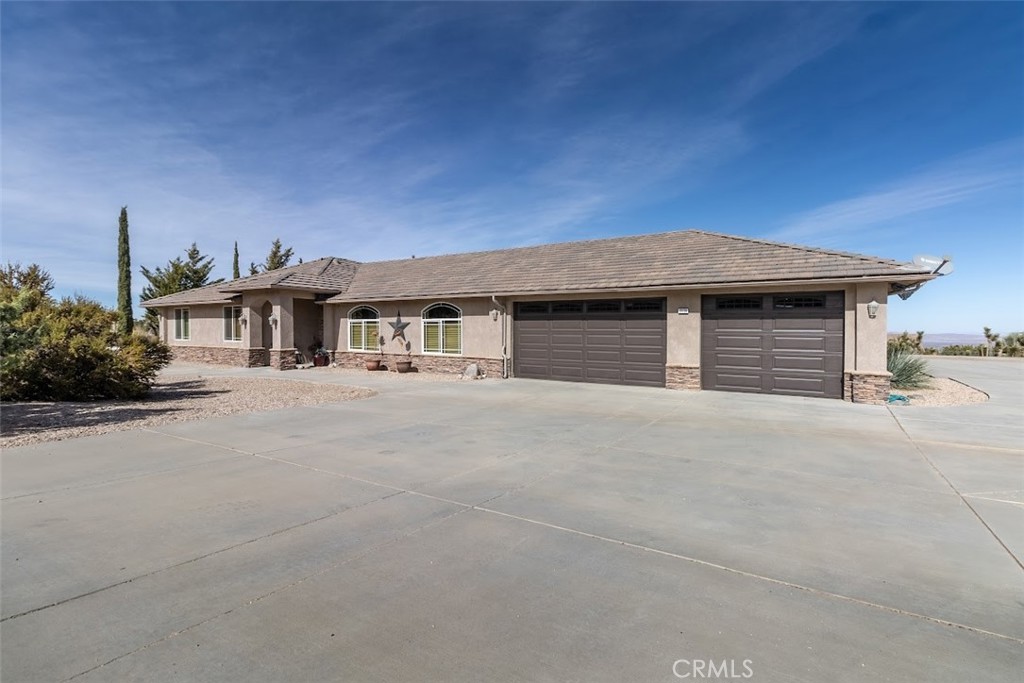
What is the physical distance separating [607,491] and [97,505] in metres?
5.22

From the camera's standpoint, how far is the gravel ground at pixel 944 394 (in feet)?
40.4

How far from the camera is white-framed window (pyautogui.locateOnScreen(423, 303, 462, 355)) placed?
19344 mm

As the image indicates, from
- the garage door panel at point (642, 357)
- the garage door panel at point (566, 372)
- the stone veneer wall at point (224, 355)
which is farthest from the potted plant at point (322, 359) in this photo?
the garage door panel at point (642, 357)

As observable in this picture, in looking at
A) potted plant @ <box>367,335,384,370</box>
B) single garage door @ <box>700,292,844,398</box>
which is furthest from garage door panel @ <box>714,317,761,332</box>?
potted plant @ <box>367,335,384,370</box>

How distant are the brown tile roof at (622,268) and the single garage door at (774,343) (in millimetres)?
791

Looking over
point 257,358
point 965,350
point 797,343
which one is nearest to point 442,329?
point 257,358

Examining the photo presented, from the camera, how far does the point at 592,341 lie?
16.3 m

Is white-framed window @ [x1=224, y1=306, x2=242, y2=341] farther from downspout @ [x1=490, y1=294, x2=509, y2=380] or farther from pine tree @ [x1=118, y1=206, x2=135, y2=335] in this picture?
downspout @ [x1=490, y1=294, x2=509, y2=380]

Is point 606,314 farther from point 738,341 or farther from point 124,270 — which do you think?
point 124,270

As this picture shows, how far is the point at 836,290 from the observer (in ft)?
41.9

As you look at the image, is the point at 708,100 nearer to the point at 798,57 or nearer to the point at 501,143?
the point at 798,57

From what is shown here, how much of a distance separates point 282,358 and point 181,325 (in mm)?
10242

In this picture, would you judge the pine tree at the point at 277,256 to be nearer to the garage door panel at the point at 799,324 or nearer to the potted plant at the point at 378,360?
the potted plant at the point at 378,360

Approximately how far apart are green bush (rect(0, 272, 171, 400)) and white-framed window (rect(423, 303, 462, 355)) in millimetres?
9306
